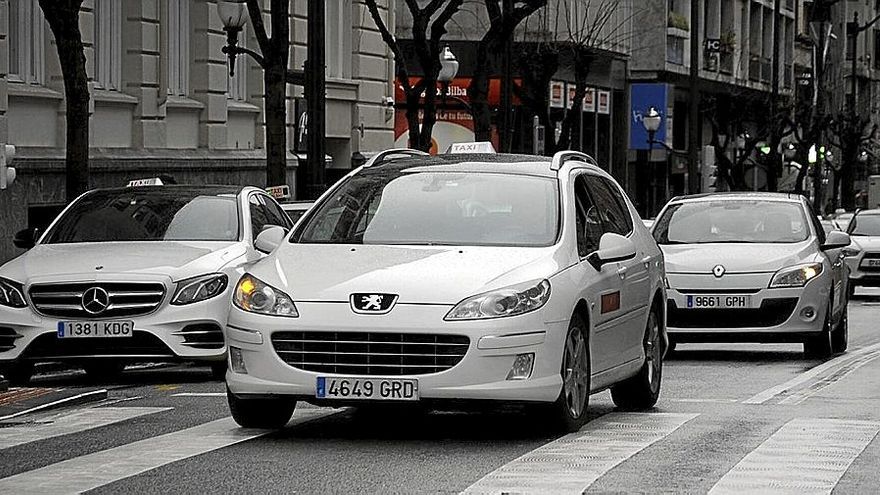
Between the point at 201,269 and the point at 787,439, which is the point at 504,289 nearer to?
the point at 787,439

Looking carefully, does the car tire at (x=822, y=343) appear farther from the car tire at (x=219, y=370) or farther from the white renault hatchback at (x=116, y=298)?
the car tire at (x=219, y=370)

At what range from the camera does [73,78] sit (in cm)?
2056

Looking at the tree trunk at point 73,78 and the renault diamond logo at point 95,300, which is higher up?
the tree trunk at point 73,78

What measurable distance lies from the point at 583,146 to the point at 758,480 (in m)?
48.6

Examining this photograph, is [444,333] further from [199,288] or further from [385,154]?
[199,288]

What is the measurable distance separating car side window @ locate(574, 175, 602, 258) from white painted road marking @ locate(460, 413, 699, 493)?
1004mm

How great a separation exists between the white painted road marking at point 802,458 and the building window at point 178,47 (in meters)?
21.5

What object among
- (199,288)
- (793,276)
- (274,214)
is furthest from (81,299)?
(793,276)

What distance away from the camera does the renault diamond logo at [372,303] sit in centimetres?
995

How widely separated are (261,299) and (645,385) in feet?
9.88

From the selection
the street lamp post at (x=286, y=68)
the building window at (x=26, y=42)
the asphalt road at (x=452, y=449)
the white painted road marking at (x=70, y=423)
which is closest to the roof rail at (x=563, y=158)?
the asphalt road at (x=452, y=449)

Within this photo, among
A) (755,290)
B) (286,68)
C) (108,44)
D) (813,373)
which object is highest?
(108,44)

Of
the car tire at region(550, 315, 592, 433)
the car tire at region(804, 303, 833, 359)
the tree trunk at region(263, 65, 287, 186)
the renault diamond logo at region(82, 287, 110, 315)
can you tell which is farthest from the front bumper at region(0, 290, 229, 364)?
the tree trunk at region(263, 65, 287, 186)

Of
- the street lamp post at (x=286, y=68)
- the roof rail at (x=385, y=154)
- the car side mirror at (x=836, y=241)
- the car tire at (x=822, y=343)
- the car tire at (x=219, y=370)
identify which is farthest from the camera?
the street lamp post at (x=286, y=68)
